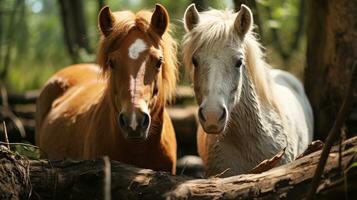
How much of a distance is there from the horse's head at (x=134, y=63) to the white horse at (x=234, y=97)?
0.28 m

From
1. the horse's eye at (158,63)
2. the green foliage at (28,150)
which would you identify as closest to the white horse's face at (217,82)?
the horse's eye at (158,63)

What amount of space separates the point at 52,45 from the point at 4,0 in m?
2.58

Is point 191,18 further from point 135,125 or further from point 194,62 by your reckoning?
point 135,125

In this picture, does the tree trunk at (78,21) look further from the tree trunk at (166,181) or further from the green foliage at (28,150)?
the tree trunk at (166,181)

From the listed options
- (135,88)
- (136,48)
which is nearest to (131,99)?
(135,88)

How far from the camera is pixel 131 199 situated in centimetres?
392

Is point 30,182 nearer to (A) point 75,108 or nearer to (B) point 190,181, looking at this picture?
(B) point 190,181

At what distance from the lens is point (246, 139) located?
17.1 feet

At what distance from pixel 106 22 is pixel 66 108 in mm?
1734

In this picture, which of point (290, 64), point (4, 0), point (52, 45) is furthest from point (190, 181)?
point (52, 45)

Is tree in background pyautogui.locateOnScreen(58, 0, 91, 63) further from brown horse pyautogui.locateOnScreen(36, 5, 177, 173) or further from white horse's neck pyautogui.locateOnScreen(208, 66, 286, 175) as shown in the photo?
white horse's neck pyautogui.locateOnScreen(208, 66, 286, 175)

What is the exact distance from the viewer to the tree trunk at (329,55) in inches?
254

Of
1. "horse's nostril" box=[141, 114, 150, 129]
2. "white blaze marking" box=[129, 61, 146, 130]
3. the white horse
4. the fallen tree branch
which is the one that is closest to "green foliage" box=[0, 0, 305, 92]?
the white horse

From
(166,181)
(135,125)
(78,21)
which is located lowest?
(166,181)
